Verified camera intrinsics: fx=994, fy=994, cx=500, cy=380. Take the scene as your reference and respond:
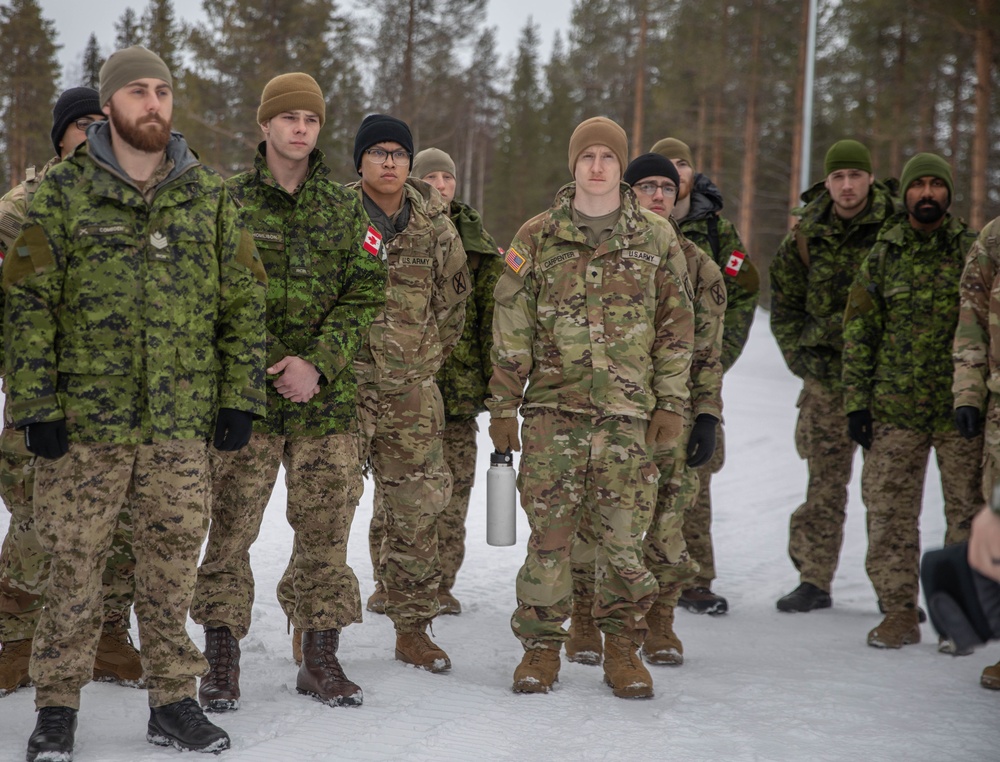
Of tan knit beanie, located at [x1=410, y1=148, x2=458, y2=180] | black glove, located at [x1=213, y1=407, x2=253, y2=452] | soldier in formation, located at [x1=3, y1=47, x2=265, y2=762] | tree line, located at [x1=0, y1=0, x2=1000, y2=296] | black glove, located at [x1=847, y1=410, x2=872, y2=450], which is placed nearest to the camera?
soldier in formation, located at [x1=3, y1=47, x2=265, y2=762]

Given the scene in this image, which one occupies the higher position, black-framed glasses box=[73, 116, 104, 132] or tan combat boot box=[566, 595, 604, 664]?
black-framed glasses box=[73, 116, 104, 132]

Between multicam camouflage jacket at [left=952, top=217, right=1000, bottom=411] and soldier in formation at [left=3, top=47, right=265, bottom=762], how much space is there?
3648 millimetres

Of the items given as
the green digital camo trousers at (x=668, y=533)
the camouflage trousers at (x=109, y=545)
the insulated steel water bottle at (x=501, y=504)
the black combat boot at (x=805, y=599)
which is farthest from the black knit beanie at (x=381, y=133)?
the black combat boot at (x=805, y=599)

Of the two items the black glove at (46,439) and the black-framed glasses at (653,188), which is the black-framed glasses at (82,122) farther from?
the black-framed glasses at (653,188)

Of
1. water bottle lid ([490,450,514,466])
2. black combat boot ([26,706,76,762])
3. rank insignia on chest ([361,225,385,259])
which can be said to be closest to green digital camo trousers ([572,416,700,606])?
water bottle lid ([490,450,514,466])

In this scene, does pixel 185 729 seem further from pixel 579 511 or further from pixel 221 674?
pixel 579 511

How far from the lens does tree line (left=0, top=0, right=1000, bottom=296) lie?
21.9m

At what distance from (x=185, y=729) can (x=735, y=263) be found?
4266 mm

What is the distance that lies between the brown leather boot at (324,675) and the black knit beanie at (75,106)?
2.68 metres

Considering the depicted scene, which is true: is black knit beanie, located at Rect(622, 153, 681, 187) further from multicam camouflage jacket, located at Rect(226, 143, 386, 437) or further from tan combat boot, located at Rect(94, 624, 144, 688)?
tan combat boot, located at Rect(94, 624, 144, 688)

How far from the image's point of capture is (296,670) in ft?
15.7

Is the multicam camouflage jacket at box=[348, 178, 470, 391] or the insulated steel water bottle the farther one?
the multicam camouflage jacket at box=[348, 178, 470, 391]

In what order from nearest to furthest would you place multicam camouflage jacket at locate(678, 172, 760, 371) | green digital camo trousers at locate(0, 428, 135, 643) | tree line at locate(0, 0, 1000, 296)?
green digital camo trousers at locate(0, 428, 135, 643)
multicam camouflage jacket at locate(678, 172, 760, 371)
tree line at locate(0, 0, 1000, 296)

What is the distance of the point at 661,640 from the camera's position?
5375mm
